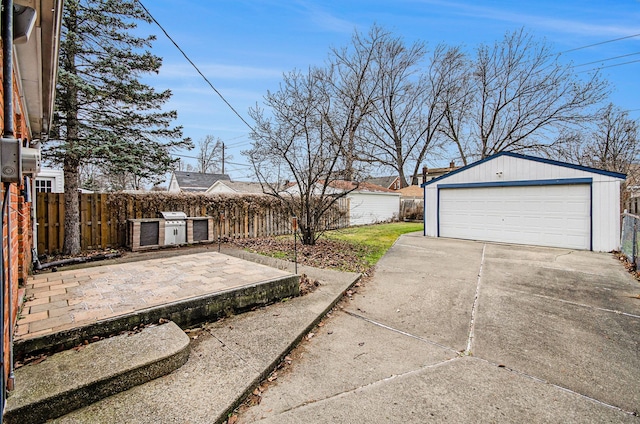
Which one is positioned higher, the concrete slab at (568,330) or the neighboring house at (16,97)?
the neighboring house at (16,97)

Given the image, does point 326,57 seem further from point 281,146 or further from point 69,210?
point 69,210

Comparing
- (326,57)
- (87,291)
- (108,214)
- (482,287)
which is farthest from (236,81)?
(482,287)

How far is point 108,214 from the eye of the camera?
7797 millimetres

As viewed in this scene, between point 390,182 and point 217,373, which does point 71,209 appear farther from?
point 390,182

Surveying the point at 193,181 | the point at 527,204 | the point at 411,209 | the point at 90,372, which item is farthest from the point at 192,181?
the point at 90,372

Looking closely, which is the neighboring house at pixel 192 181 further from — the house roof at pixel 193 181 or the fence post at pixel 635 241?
the fence post at pixel 635 241

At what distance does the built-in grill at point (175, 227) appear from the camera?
8085 millimetres

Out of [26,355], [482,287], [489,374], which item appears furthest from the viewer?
[482,287]

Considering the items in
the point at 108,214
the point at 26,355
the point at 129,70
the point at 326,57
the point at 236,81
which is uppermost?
the point at 326,57

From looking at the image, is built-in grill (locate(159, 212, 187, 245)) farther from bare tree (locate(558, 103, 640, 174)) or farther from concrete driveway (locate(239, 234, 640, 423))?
bare tree (locate(558, 103, 640, 174))

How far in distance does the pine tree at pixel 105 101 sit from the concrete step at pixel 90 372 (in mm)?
5792

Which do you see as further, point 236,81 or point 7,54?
point 236,81

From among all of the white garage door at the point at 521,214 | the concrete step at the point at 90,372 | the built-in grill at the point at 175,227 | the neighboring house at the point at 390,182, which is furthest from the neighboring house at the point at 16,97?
the neighboring house at the point at 390,182

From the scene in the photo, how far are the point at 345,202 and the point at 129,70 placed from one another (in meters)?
9.88
